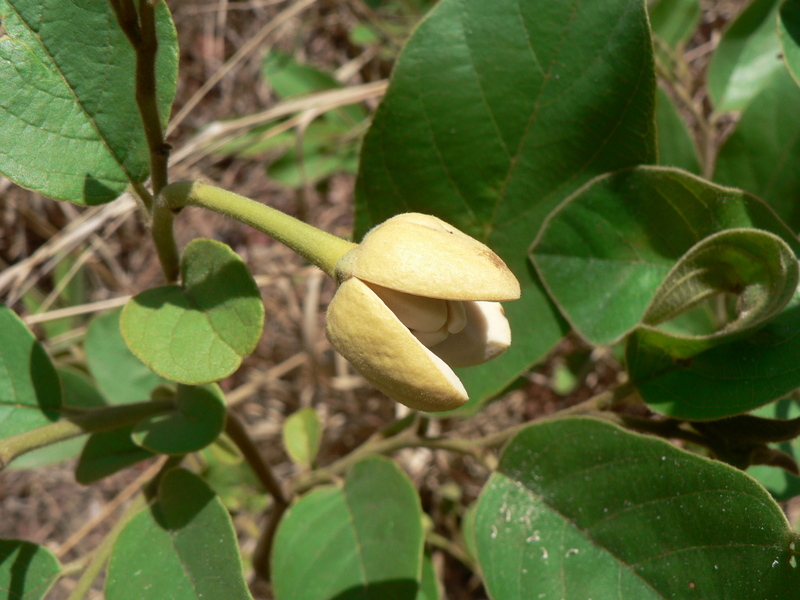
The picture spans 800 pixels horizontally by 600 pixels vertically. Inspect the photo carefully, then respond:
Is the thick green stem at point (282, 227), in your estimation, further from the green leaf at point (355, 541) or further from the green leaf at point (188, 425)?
the green leaf at point (355, 541)

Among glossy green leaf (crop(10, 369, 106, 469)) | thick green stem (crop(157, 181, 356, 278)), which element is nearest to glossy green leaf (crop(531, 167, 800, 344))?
thick green stem (crop(157, 181, 356, 278))

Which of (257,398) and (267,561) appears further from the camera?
(257,398)

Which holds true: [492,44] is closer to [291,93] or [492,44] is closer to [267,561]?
[267,561]

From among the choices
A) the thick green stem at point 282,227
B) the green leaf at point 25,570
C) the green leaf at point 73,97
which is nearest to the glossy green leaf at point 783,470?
the thick green stem at point 282,227

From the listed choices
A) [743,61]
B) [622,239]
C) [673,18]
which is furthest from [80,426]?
[673,18]

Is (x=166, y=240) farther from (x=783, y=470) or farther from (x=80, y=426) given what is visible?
(x=783, y=470)

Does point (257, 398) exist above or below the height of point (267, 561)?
below

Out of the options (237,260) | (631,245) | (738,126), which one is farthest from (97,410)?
(738,126)

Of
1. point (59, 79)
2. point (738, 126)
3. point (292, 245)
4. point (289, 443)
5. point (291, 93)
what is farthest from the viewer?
point (291, 93)
